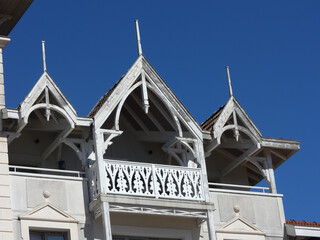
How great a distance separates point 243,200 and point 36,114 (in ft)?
23.1

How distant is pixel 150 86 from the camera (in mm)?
32094

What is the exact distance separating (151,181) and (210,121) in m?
4.35

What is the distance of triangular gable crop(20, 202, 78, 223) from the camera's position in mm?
29250

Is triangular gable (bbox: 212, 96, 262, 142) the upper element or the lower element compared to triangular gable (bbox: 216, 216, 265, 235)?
upper

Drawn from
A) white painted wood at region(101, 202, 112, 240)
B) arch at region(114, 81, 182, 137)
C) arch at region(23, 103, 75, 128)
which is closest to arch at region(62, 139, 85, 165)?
arch at region(23, 103, 75, 128)

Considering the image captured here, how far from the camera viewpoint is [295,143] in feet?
113

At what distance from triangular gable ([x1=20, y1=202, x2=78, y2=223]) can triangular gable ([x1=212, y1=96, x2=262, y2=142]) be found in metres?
5.82

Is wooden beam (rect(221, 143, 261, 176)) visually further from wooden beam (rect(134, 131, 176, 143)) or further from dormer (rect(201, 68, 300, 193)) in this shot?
wooden beam (rect(134, 131, 176, 143))

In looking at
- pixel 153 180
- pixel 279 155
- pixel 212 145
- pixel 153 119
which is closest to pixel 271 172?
pixel 279 155

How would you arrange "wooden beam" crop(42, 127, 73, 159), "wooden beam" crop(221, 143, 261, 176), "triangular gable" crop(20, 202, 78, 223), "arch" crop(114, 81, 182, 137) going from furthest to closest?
"wooden beam" crop(221, 143, 261, 176)
"arch" crop(114, 81, 182, 137)
"wooden beam" crop(42, 127, 73, 159)
"triangular gable" crop(20, 202, 78, 223)

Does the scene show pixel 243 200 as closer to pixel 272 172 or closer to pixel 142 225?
pixel 272 172

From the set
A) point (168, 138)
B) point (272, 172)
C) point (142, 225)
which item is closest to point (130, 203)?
point (142, 225)

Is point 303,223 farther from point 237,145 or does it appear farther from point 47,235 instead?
point 47,235

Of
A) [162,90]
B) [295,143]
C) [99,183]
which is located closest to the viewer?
[99,183]
